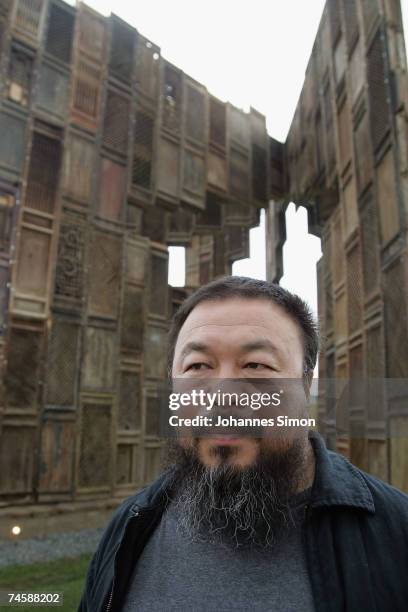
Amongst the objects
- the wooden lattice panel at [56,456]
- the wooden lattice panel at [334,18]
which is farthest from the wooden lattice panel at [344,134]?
the wooden lattice panel at [56,456]

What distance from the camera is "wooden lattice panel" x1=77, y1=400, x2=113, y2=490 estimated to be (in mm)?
8453

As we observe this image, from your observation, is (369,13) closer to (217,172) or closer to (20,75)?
(217,172)

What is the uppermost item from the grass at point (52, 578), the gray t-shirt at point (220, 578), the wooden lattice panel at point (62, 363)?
the wooden lattice panel at point (62, 363)

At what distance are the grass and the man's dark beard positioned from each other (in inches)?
172

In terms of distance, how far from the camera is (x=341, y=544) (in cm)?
136

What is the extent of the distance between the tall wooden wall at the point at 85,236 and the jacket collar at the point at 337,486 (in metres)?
7.20

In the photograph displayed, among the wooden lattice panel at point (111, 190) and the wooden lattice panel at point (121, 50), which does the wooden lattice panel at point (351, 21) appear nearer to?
the wooden lattice panel at point (121, 50)

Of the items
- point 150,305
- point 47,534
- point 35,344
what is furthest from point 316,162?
point 47,534

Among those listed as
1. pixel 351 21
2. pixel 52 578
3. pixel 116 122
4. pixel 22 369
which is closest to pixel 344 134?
pixel 351 21

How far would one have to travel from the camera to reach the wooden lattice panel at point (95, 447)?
27.7ft

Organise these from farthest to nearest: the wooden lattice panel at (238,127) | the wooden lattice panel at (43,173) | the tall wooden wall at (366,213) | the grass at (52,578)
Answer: the wooden lattice panel at (238,127), the wooden lattice panel at (43,173), the tall wooden wall at (366,213), the grass at (52,578)

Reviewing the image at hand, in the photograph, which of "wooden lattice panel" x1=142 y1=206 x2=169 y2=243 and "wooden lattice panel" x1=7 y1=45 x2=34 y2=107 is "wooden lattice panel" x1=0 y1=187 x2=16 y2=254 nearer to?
"wooden lattice panel" x1=7 y1=45 x2=34 y2=107

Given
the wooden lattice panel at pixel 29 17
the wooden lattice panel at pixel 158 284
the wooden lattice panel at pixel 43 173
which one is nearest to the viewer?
the wooden lattice panel at pixel 43 173

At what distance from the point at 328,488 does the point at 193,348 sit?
0.63m
